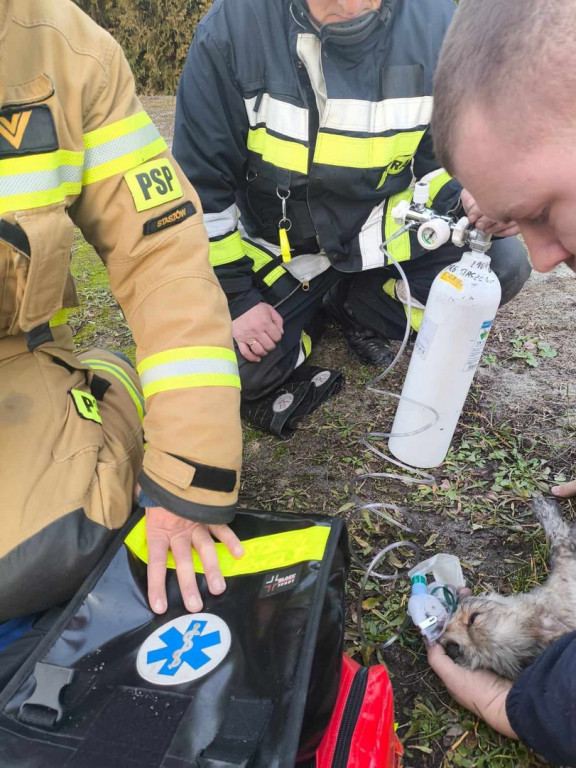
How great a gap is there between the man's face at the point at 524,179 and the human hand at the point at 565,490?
131cm

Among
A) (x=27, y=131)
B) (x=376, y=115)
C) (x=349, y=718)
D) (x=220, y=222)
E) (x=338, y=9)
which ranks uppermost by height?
(x=338, y=9)

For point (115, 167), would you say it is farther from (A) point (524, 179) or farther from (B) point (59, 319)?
(A) point (524, 179)

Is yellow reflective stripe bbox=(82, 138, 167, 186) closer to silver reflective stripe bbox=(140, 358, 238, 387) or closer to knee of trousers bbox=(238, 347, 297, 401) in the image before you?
silver reflective stripe bbox=(140, 358, 238, 387)

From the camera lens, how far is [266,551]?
1.39 meters

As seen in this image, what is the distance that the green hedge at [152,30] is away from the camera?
1067 cm

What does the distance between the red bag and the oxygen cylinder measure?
104 centimetres

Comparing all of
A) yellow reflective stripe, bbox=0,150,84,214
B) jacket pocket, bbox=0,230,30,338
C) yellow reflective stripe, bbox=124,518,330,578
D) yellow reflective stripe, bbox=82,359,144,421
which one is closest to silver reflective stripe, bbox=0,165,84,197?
yellow reflective stripe, bbox=0,150,84,214

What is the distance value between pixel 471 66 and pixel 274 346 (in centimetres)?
175

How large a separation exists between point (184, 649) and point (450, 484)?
4.31ft

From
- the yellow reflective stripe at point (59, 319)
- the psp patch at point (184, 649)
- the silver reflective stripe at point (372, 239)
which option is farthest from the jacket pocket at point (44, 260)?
the silver reflective stripe at point (372, 239)

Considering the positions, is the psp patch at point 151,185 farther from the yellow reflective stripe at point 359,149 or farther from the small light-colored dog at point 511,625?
the small light-colored dog at point 511,625

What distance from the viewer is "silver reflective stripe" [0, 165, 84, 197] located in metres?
1.35

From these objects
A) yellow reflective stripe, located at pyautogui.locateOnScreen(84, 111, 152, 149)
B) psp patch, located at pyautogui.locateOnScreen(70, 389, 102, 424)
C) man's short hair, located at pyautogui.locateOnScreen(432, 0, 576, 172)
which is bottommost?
psp patch, located at pyautogui.locateOnScreen(70, 389, 102, 424)

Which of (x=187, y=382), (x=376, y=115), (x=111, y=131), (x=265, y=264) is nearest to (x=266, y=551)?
(x=187, y=382)
